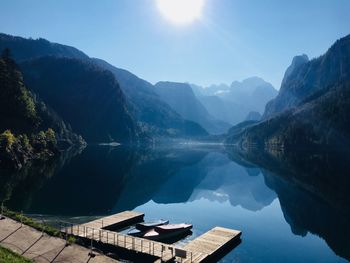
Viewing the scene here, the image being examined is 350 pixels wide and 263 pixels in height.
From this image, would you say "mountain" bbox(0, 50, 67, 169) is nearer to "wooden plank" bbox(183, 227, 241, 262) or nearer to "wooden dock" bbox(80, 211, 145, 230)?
"wooden dock" bbox(80, 211, 145, 230)

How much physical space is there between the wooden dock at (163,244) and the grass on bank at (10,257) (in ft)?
31.2

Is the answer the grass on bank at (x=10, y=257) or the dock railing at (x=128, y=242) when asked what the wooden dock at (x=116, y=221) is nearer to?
the dock railing at (x=128, y=242)

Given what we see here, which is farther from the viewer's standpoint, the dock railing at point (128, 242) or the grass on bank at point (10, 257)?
the dock railing at point (128, 242)

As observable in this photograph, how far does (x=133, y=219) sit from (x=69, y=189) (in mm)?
30401

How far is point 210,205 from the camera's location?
72.0 meters

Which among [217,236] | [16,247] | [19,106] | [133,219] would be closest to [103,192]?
[133,219]

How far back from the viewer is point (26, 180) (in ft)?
260

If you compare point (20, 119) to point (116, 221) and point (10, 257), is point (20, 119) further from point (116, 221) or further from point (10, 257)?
point (10, 257)

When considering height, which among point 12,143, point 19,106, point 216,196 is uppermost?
point 19,106

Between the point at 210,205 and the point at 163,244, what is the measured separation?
37.7 metres

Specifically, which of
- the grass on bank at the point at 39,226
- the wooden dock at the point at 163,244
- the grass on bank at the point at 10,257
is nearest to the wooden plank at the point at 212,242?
the wooden dock at the point at 163,244

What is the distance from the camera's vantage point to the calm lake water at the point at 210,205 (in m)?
42.6

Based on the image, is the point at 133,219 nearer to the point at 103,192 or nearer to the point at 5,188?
the point at 103,192

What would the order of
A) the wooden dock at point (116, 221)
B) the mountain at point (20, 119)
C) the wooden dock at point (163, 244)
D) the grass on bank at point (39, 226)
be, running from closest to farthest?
1. the wooden dock at point (163, 244)
2. the grass on bank at point (39, 226)
3. the wooden dock at point (116, 221)
4. the mountain at point (20, 119)
